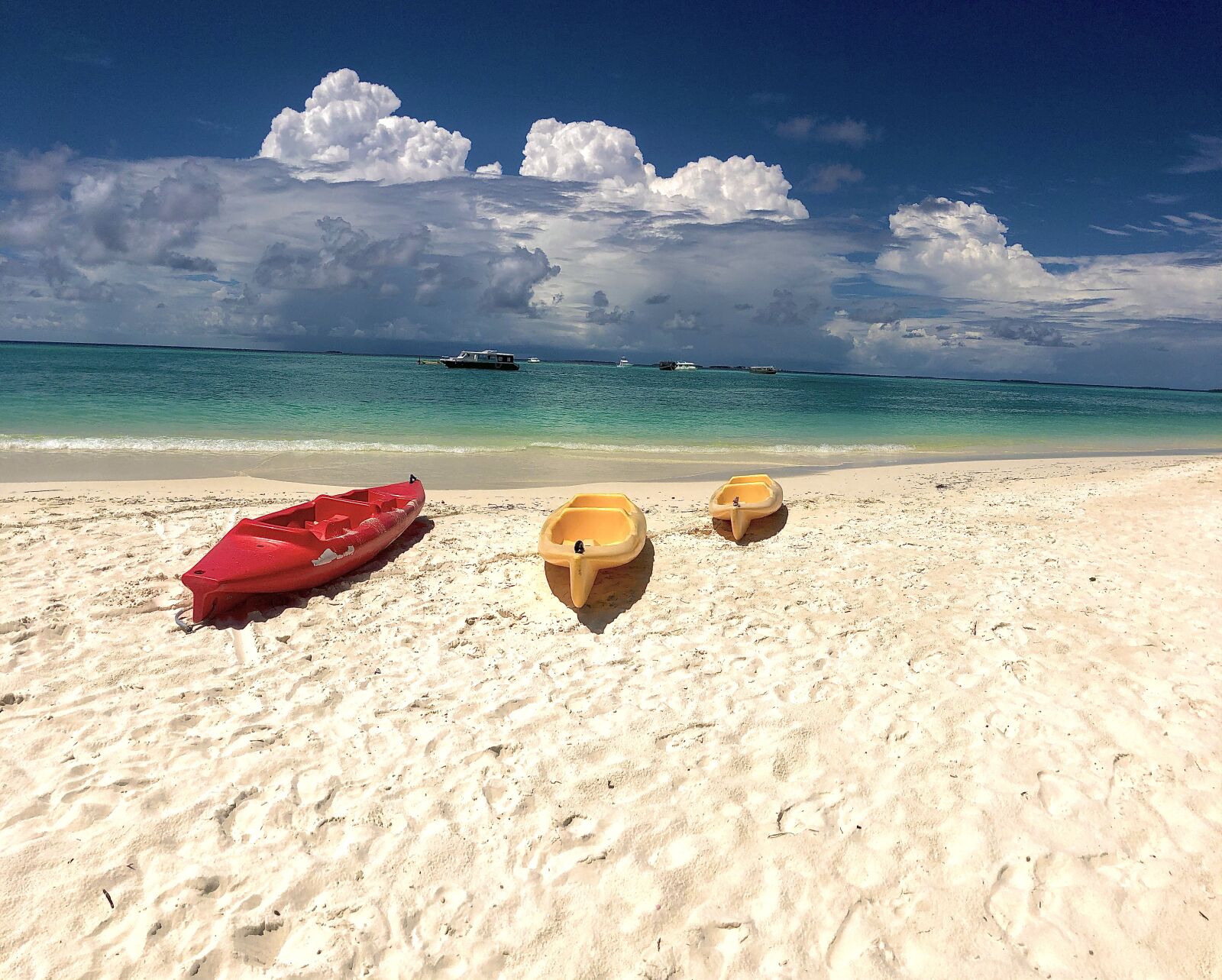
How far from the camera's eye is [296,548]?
6.18m

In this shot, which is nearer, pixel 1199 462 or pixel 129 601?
pixel 129 601

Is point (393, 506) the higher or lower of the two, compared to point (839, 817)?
higher

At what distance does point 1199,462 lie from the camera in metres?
17.3

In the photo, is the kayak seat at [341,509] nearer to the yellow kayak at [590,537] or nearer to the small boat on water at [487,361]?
the yellow kayak at [590,537]

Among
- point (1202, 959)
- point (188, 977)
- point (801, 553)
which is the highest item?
point (801, 553)

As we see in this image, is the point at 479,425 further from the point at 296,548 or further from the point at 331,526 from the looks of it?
the point at 296,548

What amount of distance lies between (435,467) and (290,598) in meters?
8.17

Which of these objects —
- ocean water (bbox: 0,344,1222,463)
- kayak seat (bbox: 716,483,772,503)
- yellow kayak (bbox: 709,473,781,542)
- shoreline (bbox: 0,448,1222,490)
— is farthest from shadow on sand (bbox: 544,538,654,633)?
ocean water (bbox: 0,344,1222,463)

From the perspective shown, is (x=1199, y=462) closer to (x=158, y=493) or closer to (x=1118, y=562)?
(x=1118, y=562)

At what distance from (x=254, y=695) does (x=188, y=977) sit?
2.18 metres

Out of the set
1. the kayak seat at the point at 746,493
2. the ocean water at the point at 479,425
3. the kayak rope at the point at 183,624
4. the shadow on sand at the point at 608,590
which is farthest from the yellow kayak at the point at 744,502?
the ocean water at the point at 479,425

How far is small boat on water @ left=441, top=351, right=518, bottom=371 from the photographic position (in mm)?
74375

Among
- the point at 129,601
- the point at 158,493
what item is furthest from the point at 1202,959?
the point at 158,493

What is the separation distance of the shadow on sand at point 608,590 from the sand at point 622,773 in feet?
0.12
